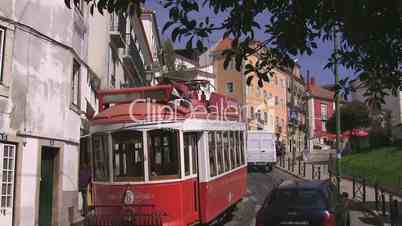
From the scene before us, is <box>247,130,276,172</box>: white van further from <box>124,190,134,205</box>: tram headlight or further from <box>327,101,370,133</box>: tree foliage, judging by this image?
<box>124,190,134,205</box>: tram headlight

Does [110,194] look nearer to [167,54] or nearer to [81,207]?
[81,207]

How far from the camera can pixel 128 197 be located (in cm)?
1227

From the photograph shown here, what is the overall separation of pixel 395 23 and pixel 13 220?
1108 centimetres

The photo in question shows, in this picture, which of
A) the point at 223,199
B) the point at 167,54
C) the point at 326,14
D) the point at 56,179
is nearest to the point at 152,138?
the point at 223,199

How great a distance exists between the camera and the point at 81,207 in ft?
63.9

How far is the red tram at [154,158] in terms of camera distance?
12219 millimetres

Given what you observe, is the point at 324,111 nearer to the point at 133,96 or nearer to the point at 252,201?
the point at 252,201

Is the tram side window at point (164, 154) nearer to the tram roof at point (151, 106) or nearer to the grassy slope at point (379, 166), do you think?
the tram roof at point (151, 106)

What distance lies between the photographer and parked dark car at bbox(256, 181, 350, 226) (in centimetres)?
1126

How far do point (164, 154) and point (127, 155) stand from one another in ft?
2.59

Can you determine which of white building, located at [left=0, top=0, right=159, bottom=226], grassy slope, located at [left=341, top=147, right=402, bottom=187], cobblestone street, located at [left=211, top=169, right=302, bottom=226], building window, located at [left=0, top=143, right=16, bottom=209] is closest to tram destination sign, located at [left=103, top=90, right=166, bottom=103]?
white building, located at [left=0, top=0, right=159, bottom=226]

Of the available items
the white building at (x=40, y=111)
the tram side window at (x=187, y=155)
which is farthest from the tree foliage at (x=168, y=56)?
the tram side window at (x=187, y=155)

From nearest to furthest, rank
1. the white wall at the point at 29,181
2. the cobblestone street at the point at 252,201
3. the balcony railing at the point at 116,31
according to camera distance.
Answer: the white wall at the point at 29,181
the cobblestone street at the point at 252,201
the balcony railing at the point at 116,31

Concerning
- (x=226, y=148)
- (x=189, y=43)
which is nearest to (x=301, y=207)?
(x=226, y=148)
